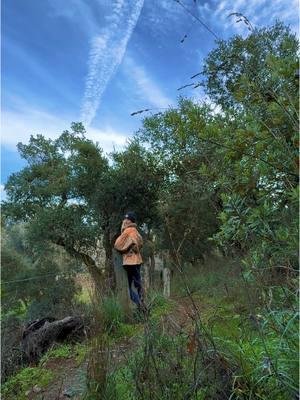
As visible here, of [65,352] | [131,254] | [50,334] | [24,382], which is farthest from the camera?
[131,254]

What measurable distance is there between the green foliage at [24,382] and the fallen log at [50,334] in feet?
2.05

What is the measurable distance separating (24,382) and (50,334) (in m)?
1.09

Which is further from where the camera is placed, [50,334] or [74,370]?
[50,334]

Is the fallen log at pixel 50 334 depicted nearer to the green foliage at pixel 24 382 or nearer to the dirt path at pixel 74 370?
the dirt path at pixel 74 370

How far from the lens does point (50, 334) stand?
4555mm

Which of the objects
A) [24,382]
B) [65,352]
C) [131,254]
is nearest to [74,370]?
[24,382]

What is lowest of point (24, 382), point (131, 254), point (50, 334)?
point (24, 382)

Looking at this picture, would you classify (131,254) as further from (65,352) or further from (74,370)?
(74,370)

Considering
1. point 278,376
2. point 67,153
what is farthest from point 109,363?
point 67,153

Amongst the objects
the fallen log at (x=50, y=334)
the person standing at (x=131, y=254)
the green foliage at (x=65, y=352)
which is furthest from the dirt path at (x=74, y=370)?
the person standing at (x=131, y=254)

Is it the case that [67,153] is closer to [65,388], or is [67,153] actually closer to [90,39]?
[90,39]

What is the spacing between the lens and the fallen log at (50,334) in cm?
441

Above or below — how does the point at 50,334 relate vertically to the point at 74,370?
above

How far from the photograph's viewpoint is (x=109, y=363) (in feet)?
7.90
